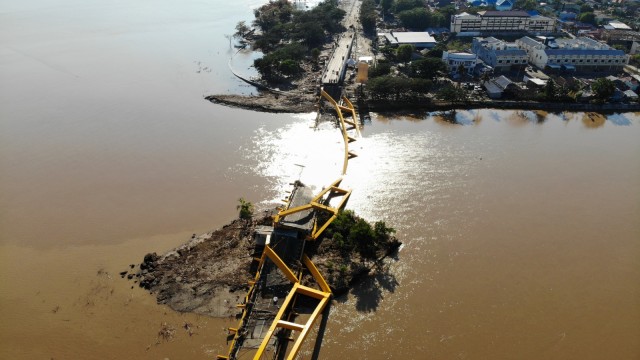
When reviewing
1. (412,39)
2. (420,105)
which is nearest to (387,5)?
(412,39)

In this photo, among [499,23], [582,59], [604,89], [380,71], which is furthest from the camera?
[499,23]

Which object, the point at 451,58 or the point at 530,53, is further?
the point at 530,53

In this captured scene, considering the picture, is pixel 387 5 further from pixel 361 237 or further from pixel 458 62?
pixel 361 237

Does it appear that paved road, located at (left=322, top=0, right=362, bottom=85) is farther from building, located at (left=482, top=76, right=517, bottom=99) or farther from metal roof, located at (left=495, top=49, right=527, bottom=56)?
metal roof, located at (left=495, top=49, right=527, bottom=56)

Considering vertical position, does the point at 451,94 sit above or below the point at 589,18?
above

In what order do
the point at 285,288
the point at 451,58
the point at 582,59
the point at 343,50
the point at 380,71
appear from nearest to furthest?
the point at 285,288 → the point at 380,71 → the point at 451,58 → the point at 582,59 → the point at 343,50

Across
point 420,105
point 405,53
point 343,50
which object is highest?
point 405,53

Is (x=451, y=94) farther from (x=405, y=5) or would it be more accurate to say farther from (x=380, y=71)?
(x=405, y=5)

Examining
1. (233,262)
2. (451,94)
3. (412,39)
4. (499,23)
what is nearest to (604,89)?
(451,94)

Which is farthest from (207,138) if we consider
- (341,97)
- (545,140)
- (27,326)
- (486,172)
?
(545,140)
